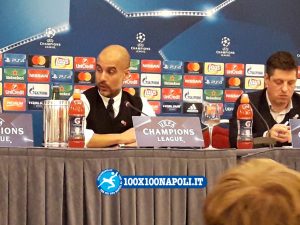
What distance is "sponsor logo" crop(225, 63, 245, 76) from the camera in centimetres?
497

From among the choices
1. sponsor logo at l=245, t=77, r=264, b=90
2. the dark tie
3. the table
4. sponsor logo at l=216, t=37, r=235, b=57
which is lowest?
the table

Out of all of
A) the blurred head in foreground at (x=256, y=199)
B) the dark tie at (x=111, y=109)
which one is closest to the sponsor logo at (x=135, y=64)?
the dark tie at (x=111, y=109)

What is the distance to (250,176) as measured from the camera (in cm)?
85

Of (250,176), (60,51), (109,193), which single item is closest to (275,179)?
(250,176)

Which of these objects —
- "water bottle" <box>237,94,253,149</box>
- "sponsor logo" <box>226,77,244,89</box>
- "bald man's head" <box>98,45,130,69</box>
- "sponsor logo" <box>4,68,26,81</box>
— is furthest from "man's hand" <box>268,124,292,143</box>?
"sponsor logo" <box>4,68,26,81</box>

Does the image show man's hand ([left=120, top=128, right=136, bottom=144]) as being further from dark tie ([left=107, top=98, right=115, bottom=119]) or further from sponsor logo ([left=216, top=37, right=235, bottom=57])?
sponsor logo ([left=216, top=37, right=235, bottom=57])

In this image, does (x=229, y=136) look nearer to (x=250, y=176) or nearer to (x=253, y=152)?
(x=253, y=152)

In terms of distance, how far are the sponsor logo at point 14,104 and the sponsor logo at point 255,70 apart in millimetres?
1713

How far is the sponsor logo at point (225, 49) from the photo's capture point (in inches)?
195

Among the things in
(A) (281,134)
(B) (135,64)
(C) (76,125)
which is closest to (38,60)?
(B) (135,64)

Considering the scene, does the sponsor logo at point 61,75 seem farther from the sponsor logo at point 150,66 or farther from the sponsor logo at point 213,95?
the sponsor logo at point 213,95

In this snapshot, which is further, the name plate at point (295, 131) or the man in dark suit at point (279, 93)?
the man in dark suit at point (279, 93)

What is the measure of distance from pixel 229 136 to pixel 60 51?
5.37 feet

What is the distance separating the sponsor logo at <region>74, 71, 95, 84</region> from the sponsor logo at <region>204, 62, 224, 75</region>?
0.87m
